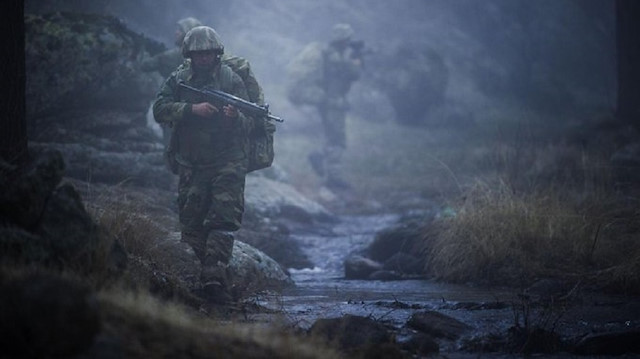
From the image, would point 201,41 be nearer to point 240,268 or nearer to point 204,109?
point 204,109

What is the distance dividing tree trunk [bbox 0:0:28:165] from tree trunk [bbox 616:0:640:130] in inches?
427

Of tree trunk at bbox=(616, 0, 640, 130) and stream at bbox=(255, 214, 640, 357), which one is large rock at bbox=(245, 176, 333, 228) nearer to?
stream at bbox=(255, 214, 640, 357)

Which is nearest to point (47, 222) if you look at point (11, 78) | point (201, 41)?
point (11, 78)

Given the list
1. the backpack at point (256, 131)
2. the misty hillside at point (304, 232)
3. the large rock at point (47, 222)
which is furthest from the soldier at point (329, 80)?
the large rock at point (47, 222)

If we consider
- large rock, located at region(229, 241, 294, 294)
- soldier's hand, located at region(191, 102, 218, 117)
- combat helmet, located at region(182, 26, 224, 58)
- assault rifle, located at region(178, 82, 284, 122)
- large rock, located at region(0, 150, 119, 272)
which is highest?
combat helmet, located at region(182, 26, 224, 58)

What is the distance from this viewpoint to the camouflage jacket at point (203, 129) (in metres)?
6.09

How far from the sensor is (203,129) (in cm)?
612

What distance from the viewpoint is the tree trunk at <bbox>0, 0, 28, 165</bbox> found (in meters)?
5.15

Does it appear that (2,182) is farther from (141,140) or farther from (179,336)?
(141,140)

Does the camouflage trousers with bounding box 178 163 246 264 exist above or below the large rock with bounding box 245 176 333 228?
below

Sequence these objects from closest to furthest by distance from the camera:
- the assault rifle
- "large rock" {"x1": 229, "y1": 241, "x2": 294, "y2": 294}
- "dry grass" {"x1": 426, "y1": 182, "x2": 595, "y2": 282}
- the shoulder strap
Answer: the assault rifle, the shoulder strap, "large rock" {"x1": 229, "y1": 241, "x2": 294, "y2": 294}, "dry grass" {"x1": 426, "y1": 182, "x2": 595, "y2": 282}

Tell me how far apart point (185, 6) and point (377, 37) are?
10650 mm

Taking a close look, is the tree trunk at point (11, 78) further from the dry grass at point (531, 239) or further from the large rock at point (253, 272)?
the dry grass at point (531, 239)

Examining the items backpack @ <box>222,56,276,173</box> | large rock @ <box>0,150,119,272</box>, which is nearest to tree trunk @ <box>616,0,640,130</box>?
backpack @ <box>222,56,276,173</box>
